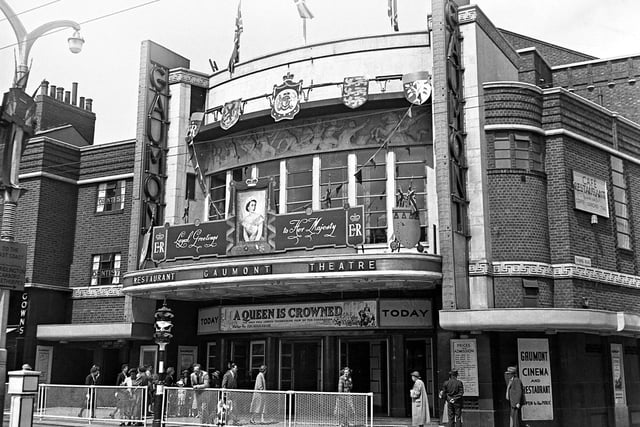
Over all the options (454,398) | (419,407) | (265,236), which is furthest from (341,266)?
(454,398)

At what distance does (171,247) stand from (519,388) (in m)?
11.9

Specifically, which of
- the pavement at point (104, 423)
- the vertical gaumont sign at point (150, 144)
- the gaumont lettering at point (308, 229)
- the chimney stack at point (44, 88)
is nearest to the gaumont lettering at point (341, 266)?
the gaumont lettering at point (308, 229)

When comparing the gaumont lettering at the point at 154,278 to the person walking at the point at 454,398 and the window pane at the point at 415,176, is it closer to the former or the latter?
the window pane at the point at 415,176

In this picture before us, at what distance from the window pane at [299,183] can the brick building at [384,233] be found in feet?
0.23

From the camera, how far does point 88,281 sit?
30.1m

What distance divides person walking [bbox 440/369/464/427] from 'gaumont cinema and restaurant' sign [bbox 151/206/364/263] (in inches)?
183

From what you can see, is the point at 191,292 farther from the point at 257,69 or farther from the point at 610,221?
the point at 610,221

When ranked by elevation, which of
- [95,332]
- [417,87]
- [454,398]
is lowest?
[454,398]

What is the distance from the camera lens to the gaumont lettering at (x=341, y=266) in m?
21.4

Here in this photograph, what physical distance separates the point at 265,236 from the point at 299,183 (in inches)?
127

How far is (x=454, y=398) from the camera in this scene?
19672mm

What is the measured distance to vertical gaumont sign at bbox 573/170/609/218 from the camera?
24.1 m

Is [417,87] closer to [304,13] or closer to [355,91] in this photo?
[355,91]

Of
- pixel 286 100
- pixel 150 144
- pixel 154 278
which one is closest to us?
pixel 154 278
